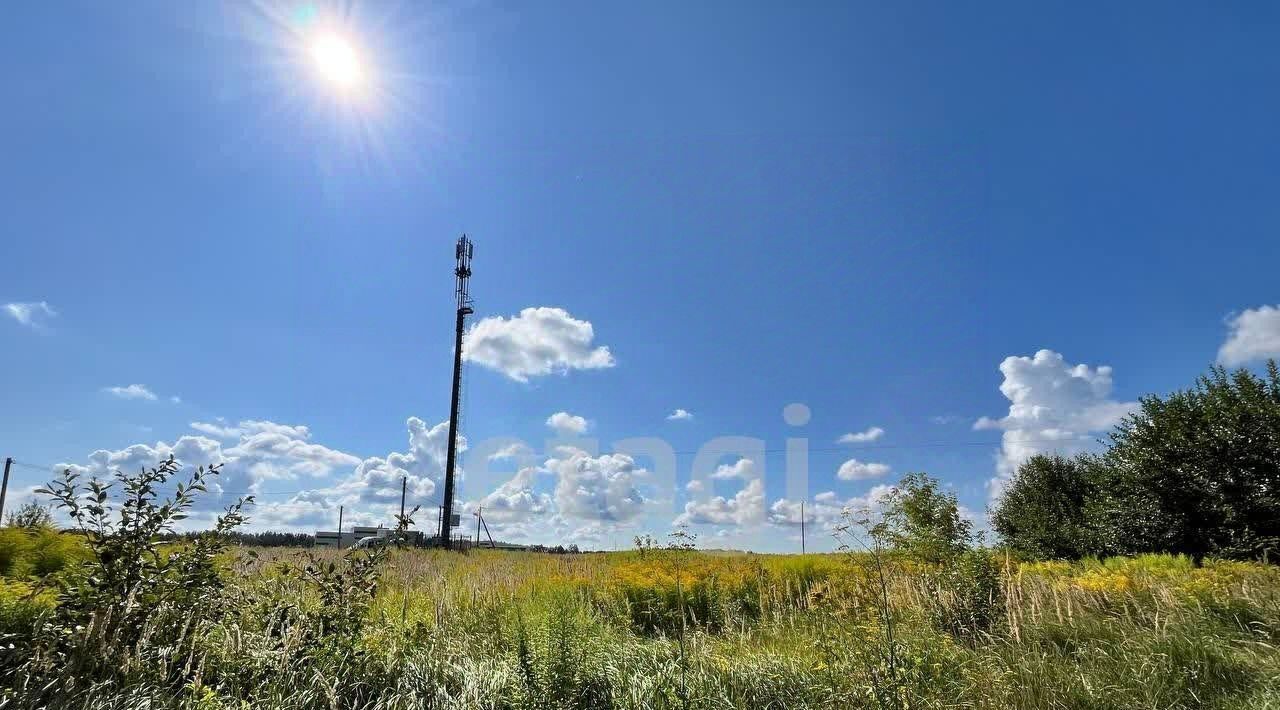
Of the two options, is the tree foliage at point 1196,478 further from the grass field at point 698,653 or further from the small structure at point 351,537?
the small structure at point 351,537

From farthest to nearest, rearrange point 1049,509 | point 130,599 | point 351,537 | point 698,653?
point 351,537 < point 1049,509 < point 698,653 < point 130,599

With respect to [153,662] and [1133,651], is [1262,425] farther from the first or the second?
[153,662]

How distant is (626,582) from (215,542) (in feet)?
22.4

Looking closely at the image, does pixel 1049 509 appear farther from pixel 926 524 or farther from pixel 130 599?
pixel 130 599

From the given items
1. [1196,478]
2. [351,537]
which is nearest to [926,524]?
[1196,478]

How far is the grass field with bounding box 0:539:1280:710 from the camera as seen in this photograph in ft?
14.0

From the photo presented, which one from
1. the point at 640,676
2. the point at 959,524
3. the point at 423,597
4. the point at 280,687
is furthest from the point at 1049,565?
the point at 280,687

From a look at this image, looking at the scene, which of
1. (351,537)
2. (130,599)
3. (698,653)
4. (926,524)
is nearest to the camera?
(130,599)

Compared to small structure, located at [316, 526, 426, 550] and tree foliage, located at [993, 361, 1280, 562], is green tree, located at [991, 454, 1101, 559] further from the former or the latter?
small structure, located at [316, 526, 426, 550]

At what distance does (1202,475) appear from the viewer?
1381 centimetres

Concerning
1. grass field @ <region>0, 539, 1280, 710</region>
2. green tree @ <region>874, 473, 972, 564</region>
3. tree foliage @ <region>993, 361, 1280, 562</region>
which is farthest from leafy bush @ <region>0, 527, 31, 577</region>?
tree foliage @ <region>993, 361, 1280, 562</region>

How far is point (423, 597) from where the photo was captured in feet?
25.0

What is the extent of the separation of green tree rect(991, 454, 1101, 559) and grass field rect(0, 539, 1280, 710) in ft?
40.2

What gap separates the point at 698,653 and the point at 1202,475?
14490 millimetres
